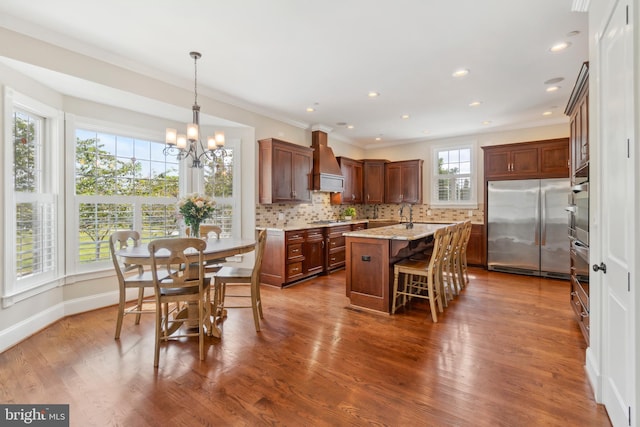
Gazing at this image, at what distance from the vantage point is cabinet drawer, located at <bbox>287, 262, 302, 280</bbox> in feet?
15.5

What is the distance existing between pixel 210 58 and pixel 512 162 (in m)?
5.22

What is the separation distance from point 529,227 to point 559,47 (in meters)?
3.10

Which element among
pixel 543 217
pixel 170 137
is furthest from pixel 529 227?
pixel 170 137

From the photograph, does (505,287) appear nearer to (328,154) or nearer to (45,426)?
(328,154)

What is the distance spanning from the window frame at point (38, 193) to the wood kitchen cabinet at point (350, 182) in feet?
15.4

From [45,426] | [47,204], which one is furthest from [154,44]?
[45,426]

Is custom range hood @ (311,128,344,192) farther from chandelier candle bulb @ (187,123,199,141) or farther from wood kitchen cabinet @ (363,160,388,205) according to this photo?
chandelier candle bulb @ (187,123,199,141)

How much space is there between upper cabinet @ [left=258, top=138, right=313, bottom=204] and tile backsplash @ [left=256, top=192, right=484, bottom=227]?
0.31 metres

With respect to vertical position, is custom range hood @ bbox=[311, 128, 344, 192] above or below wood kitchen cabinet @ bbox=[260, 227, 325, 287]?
above

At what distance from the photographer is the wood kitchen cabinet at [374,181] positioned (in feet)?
24.0

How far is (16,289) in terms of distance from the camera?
2.82 metres

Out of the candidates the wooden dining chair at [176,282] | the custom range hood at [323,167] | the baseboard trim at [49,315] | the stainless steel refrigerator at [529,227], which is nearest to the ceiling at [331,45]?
the custom range hood at [323,167]

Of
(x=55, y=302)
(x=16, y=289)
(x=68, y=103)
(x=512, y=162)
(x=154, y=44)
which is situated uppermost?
(x=154, y=44)

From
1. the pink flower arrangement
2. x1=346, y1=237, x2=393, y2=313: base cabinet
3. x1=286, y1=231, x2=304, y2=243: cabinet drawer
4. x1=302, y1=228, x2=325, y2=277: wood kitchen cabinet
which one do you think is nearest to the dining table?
the pink flower arrangement
